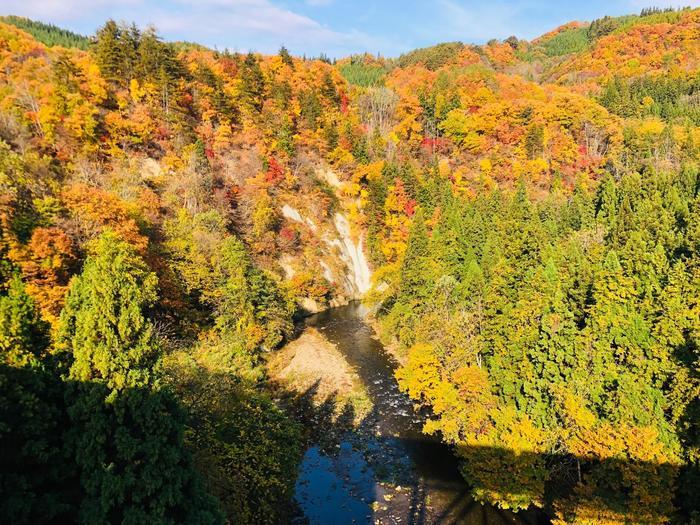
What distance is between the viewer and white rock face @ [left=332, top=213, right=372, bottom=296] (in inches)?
2941

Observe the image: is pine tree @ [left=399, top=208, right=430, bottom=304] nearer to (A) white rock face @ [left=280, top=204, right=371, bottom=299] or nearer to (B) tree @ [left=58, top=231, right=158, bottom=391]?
(A) white rock face @ [left=280, top=204, right=371, bottom=299]

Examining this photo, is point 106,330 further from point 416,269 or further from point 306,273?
point 306,273

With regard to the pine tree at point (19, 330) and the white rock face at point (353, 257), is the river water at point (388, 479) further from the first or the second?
the white rock face at point (353, 257)

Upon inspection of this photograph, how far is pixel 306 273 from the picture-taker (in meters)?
63.2

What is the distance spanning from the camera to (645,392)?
20953 mm

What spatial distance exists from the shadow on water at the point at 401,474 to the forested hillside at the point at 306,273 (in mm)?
274

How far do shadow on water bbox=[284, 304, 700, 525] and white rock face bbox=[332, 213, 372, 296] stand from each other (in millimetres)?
38602

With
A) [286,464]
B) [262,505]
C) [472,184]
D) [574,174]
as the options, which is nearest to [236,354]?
[286,464]

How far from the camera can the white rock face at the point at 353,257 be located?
2941 inches

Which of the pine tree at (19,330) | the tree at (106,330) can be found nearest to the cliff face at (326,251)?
the tree at (106,330)

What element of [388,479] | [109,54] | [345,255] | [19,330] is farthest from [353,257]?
[19,330]

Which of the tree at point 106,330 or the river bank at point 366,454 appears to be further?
the river bank at point 366,454

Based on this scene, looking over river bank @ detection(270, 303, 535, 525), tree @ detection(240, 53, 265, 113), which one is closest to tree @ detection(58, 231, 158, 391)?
river bank @ detection(270, 303, 535, 525)

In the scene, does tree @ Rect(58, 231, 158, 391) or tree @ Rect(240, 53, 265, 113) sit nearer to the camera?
tree @ Rect(58, 231, 158, 391)
